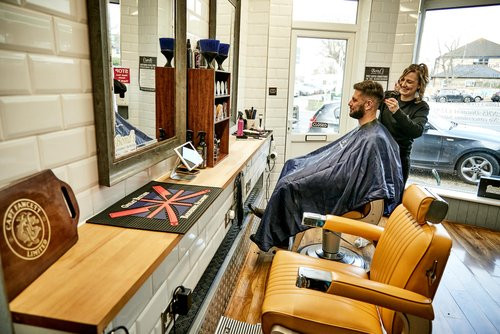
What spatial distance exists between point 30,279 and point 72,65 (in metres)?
0.66

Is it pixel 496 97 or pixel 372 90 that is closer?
pixel 372 90

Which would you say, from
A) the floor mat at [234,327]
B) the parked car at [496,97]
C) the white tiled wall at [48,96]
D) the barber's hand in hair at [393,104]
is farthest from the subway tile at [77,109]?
the parked car at [496,97]

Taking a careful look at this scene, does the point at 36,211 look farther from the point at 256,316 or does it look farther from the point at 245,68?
the point at 245,68

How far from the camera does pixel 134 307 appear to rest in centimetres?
94

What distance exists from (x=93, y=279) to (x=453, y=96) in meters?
4.26

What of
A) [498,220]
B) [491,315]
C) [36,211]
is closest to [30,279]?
[36,211]

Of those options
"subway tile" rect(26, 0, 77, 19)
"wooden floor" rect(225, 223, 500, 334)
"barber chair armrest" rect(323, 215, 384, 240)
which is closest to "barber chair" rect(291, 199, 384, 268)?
"wooden floor" rect(225, 223, 500, 334)

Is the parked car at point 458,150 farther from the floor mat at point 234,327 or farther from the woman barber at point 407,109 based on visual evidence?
the floor mat at point 234,327

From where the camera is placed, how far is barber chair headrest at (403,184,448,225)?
1272 millimetres

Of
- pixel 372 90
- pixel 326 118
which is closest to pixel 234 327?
pixel 372 90

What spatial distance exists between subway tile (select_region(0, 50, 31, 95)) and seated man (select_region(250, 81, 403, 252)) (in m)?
1.84

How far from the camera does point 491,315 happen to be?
2.22m

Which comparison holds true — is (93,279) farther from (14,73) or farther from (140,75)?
(140,75)

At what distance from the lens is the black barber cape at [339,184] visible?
2311 millimetres
